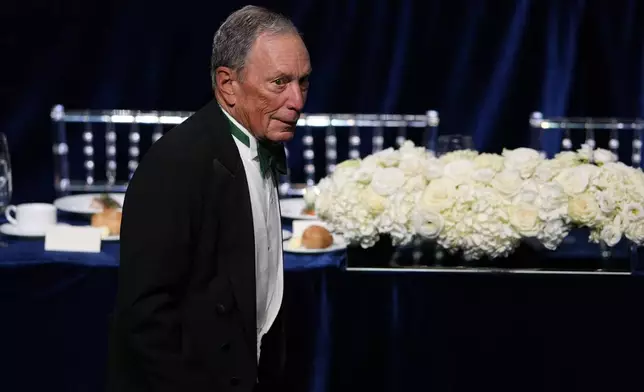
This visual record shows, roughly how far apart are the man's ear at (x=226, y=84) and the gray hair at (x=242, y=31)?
1cm

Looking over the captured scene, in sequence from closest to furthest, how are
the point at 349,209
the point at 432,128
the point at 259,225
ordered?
the point at 259,225, the point at 349,209, the point at 432,128

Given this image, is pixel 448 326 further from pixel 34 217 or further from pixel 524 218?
pixel 34 217

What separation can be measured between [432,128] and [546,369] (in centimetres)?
125

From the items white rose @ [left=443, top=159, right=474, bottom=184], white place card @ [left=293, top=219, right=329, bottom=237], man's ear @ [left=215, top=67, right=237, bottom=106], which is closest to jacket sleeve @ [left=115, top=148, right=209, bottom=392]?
man's ear @ [left=215, top=67, right=237, bottom=106]

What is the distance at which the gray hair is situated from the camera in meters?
1.41

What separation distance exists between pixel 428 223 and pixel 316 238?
366 mm

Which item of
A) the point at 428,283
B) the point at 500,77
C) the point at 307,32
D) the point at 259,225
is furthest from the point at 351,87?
the point at 259,225

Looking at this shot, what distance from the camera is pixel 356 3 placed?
4.14 meters

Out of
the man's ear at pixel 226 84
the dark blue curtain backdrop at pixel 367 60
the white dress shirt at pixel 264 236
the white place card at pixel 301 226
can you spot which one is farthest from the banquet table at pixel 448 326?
Result: the dark blue curtain backdrop at pixel 367 60

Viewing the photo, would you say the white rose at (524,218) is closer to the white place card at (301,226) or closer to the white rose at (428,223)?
the white rose at (428,223)

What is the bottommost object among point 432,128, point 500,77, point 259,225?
point 259,225

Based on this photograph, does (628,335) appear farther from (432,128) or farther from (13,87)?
(13,87)

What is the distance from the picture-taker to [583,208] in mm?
2113

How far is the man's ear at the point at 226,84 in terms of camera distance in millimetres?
1451
